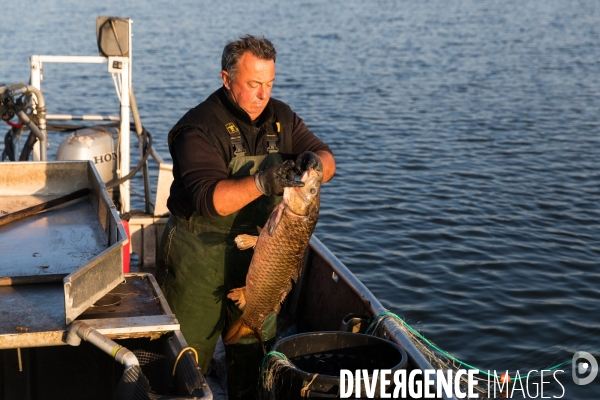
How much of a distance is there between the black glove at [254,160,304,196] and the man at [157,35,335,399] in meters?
0.09

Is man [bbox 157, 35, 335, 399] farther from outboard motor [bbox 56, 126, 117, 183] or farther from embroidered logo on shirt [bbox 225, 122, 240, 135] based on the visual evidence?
outboard motor [bbox 56, 126, 117, 183]

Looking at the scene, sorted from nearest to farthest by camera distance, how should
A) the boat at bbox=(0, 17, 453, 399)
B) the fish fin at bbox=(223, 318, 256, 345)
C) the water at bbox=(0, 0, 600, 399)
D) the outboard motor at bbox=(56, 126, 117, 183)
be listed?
the boat at bbox=(0, 17, 453, 399) → the fish fin at bbox=(223, 318, 256, 345) → the outboard motor at bbox=(56, 126, 117, 183) → the water at bbox=(0, 0, 600, 399)

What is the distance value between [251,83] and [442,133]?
1125cm

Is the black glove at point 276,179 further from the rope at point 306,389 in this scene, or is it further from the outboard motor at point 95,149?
the outboard motor at point 95,149

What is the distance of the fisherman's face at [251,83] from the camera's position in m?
4.08

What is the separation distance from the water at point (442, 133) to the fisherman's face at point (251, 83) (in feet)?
14.2

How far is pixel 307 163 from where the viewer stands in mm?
3760

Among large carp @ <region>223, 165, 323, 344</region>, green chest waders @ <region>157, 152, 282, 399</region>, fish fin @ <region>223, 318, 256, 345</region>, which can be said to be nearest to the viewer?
large carp @ <region>223, 165, 323, 344</region>

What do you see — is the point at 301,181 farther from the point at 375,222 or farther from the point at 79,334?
the point at 375,222

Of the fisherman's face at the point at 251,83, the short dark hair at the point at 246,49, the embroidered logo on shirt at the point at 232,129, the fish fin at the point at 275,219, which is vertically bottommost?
the fish fin at the point at 275,219

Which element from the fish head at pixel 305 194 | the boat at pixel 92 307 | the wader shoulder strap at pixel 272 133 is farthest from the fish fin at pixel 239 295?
the wader shoulder strap at pixel 272 133

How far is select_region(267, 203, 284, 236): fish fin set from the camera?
385 cm

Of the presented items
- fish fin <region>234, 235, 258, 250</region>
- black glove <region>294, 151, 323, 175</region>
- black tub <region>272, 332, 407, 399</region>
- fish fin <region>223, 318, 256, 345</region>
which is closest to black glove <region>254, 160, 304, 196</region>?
black glove <region>294, 151, 323, 175</region>

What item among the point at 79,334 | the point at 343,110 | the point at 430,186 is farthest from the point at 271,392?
the point at 343,110
